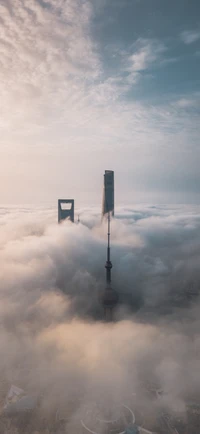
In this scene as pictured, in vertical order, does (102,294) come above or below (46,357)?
above

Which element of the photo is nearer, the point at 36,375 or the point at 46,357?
the point at 36,375

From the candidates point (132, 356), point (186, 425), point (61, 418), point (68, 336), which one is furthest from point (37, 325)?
point (186, 425)

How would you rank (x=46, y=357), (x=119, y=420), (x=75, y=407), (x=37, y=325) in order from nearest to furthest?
(x=119, y=420)
(x=75, y=407)
(x=46, y=357)
(x=37, y=325)

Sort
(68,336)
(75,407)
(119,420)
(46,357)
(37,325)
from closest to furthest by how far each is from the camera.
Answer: (119,420)
(75,407)
(46,357)
(68,336)
(37,325)

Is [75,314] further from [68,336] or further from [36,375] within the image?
[36,375]

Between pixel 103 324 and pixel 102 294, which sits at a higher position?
pixel 102 294

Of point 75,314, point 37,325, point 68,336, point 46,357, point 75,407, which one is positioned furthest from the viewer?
point 75,314

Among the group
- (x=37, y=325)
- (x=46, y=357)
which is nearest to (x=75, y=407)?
(x=46, y=357)

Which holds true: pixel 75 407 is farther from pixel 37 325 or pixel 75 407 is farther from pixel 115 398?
pixel 37 325

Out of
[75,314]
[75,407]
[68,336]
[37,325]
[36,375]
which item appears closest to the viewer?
[75,407]
